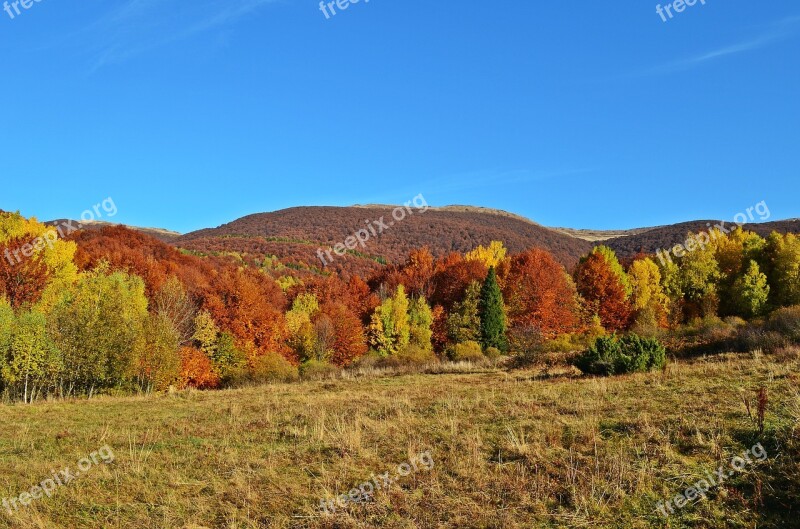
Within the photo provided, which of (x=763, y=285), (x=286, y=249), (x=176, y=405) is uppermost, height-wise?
(x=286, y=249)

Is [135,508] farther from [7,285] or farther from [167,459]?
[7,285]

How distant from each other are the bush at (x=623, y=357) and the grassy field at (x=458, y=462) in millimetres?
3161

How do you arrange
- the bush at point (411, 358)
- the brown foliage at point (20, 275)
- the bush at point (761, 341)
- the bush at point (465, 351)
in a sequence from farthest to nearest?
the bush at point (465, 351)
the bush at point (411, 358)
the brown foliage at point (20, 275)
the bush at point (761, 341)

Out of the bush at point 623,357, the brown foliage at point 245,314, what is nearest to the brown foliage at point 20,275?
the brown foliage at point 245,314

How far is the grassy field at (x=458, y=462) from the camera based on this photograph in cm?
808

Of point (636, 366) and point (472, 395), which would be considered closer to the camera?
point (472, 395)

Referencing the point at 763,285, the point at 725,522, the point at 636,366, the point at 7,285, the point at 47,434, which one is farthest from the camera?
the point at 763,285

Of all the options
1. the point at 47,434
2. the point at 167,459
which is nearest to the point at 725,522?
the point at 167,459

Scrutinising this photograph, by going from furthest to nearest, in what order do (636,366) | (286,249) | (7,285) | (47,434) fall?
(286,249), (7,285), (636,366), (47,434)

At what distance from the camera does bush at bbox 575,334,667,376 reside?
811 inches

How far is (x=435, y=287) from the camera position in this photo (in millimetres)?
79000

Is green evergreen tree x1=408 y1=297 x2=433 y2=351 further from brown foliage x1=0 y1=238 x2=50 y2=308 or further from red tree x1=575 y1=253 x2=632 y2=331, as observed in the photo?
brown foliage x1=0 y1=238 x2=50 y2=308

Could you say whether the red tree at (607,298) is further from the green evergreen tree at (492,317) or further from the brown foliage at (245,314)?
the brown foliage at (245,314)

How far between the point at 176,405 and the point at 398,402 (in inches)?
442
